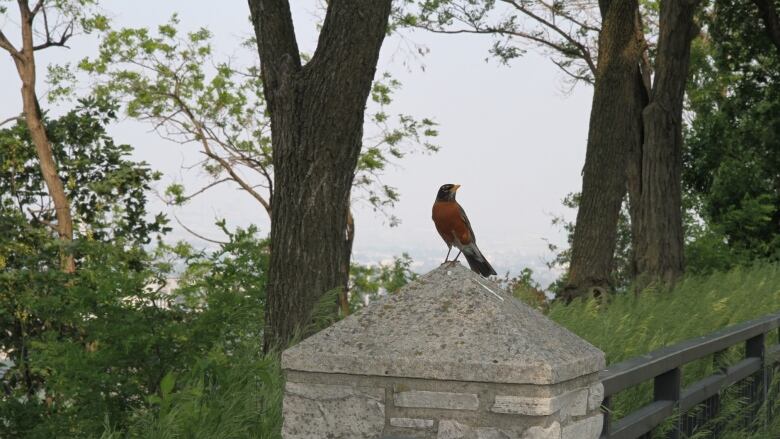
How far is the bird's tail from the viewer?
267 inches

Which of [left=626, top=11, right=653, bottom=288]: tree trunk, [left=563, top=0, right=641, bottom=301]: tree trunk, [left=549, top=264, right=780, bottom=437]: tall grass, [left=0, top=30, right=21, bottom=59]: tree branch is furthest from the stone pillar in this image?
[left=0, top=30, right=21, bottom=59]: tree branch

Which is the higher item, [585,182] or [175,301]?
[585,182]

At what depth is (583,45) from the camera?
24.7m

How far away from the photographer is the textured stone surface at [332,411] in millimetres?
4480

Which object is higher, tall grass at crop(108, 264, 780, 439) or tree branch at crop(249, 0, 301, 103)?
tree branch at crop(249, 0, 301, 103)

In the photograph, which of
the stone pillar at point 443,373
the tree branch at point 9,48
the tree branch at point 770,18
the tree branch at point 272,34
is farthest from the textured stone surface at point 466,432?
the tree branch at point 9,48

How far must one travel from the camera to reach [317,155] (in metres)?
9.34

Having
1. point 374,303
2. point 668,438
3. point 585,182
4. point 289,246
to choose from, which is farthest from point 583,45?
point 374,303

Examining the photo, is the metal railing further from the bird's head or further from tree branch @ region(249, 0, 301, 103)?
tree branch @ region(249, 0, 301, 103)

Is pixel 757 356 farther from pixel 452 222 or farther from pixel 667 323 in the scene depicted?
pixel 452 222

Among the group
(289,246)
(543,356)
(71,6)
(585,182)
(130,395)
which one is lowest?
(130,395)

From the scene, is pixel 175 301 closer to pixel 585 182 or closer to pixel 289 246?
pixel 289 246

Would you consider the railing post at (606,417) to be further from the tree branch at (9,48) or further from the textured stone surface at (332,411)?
the tree branch at (9,48)

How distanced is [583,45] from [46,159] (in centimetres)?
1302
